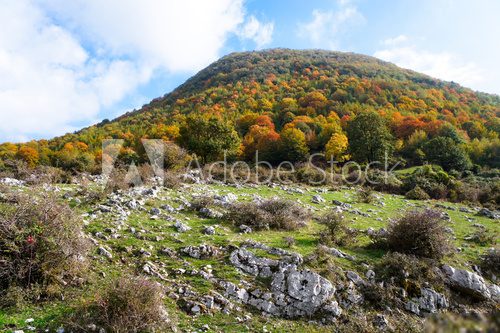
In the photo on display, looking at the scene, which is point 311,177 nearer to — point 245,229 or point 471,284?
point 245,229

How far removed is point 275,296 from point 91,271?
467 centimetres

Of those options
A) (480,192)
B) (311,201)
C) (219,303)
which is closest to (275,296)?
(219,303)

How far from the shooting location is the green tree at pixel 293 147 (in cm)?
5316

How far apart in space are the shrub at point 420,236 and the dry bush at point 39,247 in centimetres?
997

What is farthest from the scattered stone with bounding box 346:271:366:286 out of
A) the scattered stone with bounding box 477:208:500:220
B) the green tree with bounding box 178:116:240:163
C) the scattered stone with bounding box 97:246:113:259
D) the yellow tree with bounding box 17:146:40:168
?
the yellow tree with bounding box 17:146:40:168

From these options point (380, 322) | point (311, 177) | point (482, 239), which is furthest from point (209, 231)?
point (311, 177)

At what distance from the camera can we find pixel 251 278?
8461 millimetres

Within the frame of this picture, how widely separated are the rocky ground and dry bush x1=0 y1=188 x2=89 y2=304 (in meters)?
0.57

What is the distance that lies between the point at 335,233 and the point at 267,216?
2.76 m

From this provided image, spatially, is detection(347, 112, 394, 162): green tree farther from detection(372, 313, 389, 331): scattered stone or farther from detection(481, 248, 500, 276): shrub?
detection(372, 313, 389, 331): scattered stone

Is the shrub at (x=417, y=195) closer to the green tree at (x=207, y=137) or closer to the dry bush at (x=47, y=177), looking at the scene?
the green tree at (x=207, y=137)

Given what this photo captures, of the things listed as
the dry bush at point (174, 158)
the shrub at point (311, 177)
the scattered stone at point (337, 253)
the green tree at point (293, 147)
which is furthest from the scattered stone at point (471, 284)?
the green tree at point (293, 147)

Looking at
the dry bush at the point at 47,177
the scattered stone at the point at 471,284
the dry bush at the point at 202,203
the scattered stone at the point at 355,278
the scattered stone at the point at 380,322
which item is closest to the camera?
the scattered stone at the point at 380,322

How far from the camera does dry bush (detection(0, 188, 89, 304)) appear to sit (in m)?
6.55
